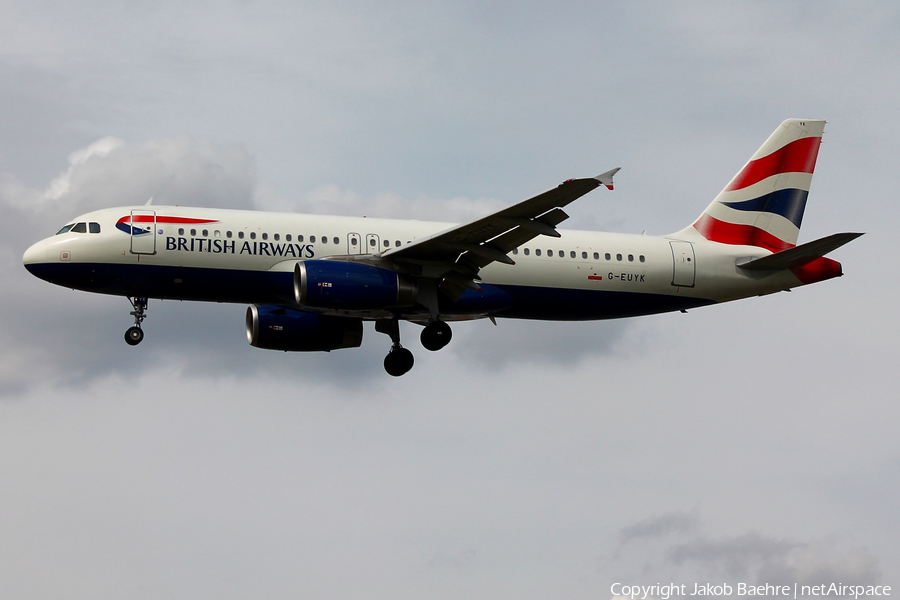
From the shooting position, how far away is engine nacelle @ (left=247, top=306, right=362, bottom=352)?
36.4 m

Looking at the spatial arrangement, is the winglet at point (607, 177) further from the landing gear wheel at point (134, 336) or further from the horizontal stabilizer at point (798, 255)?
the landing gear wheel at point (134, 336)

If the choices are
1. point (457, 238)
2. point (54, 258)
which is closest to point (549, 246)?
point (457, 238)

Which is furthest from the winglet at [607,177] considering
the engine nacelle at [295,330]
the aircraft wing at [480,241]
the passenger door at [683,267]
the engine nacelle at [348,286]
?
the engine nacelle at [295,330]

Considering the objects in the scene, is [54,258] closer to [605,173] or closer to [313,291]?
[313,291]

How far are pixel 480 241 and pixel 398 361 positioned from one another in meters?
7.24

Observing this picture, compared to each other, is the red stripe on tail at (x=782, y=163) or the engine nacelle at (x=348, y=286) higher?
the red stripe on tail at (x=782, y=163)

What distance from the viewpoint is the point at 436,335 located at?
33.9 metres

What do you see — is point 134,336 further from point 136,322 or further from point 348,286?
point 348,286

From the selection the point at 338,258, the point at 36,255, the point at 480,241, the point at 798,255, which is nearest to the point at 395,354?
the point at 338,258

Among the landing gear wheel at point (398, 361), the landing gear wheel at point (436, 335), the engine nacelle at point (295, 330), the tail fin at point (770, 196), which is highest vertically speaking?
the tail fin at point (770, 196)

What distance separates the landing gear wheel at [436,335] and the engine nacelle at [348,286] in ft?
6.16

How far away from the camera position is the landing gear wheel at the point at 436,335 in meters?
33.8

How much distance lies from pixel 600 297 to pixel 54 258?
56.7ft

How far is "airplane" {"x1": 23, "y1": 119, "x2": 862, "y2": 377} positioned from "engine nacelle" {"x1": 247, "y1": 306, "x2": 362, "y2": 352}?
5cm
